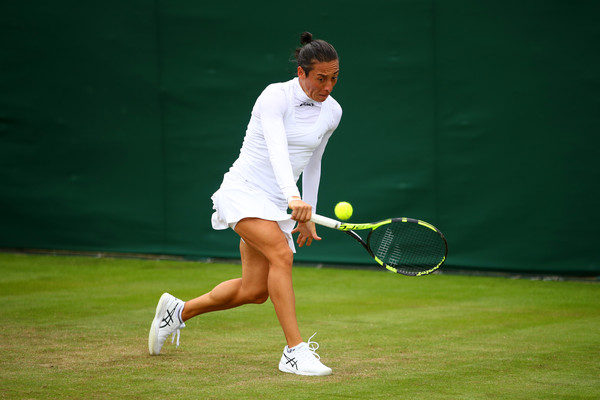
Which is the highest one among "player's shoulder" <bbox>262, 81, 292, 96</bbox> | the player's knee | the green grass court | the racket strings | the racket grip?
"player's shoulder" <bbox>262, 81, 292, 96</bbox>

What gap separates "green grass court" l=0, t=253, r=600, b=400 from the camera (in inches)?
140

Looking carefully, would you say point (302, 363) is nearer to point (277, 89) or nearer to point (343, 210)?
point (343, 210)

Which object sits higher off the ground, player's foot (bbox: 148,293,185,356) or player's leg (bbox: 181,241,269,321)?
player's leg (bbox: 181,241,269,321)

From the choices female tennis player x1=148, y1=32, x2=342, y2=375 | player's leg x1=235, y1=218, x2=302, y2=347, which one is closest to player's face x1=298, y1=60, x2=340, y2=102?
female tennis player x1=148, y1=32, x2=342, y2=375

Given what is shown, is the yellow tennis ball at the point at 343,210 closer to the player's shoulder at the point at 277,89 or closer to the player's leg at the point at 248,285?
the player's leg at the point at 248,285

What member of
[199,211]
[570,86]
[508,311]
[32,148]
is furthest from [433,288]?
[32,148]

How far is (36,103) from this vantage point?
8.41m

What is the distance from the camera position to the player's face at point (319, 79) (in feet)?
12.6

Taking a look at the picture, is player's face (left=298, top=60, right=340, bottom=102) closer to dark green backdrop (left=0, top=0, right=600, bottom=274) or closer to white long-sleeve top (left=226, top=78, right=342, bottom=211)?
white long-sleeve top (left=226, top=78, right=342, bottom=211)

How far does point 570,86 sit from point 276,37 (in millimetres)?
2522

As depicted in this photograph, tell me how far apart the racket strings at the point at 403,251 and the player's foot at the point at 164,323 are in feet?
3.25

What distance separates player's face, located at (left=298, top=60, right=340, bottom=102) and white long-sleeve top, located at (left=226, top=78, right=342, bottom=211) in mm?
39

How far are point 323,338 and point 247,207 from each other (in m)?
1.16

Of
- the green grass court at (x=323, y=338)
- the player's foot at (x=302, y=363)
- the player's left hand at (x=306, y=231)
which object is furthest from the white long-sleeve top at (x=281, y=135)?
the green grass court at (x=323, y=338)
